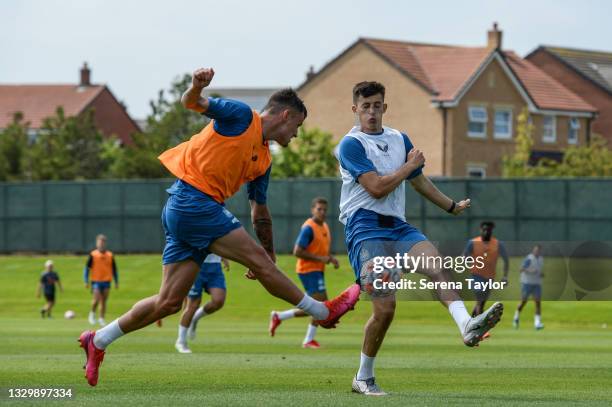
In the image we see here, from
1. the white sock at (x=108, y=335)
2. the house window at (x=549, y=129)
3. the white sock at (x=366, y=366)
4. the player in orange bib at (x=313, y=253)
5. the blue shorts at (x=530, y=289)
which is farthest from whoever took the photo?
the house window at (x=549, y=129)

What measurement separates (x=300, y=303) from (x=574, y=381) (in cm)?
413

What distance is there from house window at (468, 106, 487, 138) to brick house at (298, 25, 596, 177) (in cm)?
5

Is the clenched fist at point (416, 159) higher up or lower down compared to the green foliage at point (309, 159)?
lower down

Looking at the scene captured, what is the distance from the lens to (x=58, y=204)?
5203cm

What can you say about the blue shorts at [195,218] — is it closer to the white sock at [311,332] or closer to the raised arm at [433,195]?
the raised arm at [433,195]

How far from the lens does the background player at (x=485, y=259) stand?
15.0 m

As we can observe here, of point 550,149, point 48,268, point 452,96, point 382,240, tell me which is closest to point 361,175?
point 382,240

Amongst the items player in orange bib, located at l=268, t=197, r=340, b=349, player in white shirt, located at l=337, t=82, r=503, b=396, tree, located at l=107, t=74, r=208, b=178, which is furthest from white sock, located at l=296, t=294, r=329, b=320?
tree, located at l=107, t=74, r=208, b=178

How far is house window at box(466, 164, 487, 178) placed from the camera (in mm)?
69000

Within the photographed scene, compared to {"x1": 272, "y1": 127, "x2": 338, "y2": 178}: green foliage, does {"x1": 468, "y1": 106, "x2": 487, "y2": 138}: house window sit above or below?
above

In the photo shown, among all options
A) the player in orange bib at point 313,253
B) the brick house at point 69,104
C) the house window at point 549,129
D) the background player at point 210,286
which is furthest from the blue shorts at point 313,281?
the brick house at point 69,104

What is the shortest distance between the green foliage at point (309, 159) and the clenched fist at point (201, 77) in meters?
51.6

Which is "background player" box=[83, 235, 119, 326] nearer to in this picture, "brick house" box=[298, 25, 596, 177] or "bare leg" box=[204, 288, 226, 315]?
"bare leg" box=[204, 288, 226, 315]

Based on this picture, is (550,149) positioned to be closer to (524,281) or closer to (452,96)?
(452,96)
